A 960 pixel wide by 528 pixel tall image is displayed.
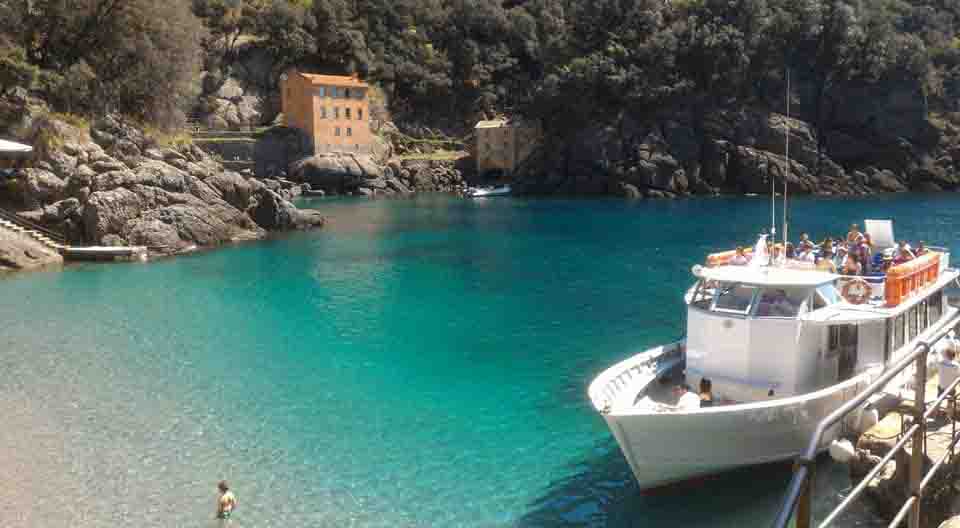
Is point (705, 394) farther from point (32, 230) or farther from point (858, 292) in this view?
point (32, 230)

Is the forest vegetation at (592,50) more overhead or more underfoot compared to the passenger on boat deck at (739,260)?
more overhead

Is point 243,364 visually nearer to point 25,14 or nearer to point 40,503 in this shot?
point 40,503

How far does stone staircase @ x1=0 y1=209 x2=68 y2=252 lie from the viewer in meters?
46.2

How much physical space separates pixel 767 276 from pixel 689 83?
314ft

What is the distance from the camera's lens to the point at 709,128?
361ft

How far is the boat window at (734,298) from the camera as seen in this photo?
19.0 metres

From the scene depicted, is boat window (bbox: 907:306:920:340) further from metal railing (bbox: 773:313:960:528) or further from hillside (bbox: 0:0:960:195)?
hillside (bbox: 0:0:960:195)

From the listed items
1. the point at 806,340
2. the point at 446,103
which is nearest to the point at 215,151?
the point at 446,103

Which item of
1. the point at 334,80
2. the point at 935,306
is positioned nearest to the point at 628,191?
the point at 334,80

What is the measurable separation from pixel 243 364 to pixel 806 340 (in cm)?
1822

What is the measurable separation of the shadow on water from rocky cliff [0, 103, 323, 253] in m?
40.6

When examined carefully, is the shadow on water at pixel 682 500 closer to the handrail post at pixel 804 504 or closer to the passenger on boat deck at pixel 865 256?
the passenger on boat deck at pixel 865 256

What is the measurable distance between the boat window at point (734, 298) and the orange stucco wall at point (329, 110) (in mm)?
93933

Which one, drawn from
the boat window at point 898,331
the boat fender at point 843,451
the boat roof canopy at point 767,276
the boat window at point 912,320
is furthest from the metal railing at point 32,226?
the boat fender at point 843,451
